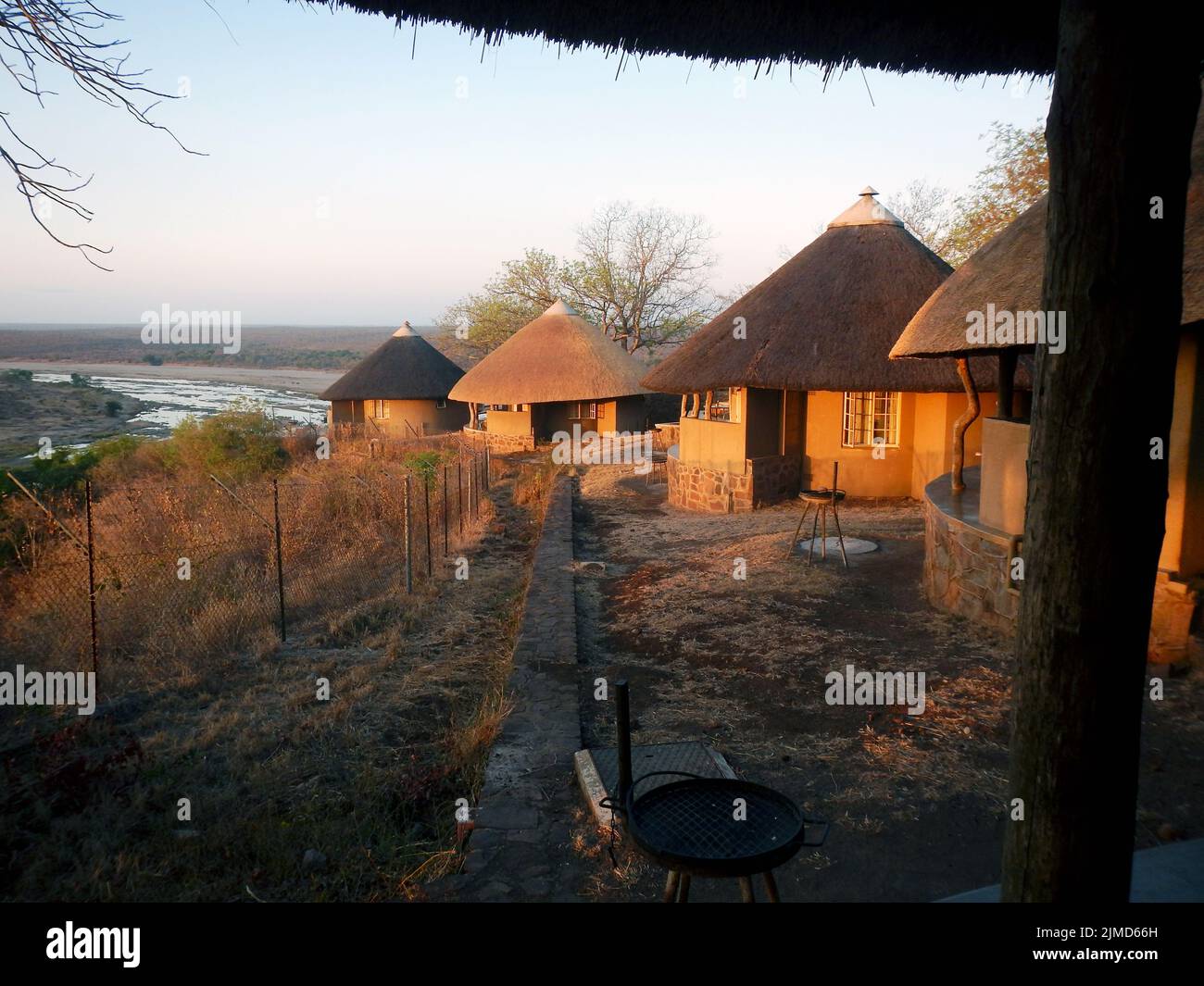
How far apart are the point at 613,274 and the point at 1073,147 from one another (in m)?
35.4

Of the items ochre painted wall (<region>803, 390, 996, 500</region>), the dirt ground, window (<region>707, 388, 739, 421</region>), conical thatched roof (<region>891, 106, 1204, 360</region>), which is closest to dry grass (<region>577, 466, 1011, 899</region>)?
the dirt ground

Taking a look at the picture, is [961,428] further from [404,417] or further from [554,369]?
[404,417]

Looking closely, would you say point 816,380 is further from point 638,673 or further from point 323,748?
point 323,748

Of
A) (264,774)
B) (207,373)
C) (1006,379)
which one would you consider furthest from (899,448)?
(207,373)

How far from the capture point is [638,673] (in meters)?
6.96

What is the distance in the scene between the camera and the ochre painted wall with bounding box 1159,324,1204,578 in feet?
19.5

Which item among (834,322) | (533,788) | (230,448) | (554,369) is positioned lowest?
(533,788)

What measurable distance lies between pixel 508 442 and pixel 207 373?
75475 millimetres

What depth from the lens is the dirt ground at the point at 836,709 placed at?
4.00m

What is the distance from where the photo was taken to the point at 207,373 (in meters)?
88.9

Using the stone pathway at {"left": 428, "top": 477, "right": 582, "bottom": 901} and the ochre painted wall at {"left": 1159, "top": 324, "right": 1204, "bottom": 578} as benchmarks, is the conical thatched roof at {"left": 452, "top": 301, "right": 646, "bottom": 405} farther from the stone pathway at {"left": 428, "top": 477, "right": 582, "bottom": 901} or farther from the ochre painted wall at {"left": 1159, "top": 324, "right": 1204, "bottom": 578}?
the ochre painted wall at {"left": 1159, "top": 324, "right": 1204, "bottom": 578}

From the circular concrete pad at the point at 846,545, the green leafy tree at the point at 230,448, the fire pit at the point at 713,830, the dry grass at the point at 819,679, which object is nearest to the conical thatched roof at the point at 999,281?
the circular concrete pad at the point at 846,545

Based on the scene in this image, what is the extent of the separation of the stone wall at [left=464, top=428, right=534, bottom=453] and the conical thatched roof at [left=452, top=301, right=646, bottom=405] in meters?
1.20

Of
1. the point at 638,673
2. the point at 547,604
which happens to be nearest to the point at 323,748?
the point at 638,673
